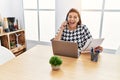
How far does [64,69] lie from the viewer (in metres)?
1.24

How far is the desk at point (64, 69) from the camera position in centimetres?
111

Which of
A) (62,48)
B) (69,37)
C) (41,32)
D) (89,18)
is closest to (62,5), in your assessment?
A: (89,18)

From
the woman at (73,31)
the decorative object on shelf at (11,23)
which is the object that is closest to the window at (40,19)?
the decorative object on shelf at (11,23)

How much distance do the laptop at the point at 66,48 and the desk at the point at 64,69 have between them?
5 cm

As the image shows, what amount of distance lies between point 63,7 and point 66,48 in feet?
4.93

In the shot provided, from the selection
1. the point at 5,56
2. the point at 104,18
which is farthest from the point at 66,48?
the point at 104,18

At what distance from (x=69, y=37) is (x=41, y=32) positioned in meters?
1.36

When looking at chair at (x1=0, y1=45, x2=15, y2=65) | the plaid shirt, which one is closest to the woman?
the plaid shirt

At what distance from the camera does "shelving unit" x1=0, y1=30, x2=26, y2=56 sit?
2.71 meters

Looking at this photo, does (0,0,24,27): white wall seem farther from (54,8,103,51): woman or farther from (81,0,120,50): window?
(54,8,103,51): woman

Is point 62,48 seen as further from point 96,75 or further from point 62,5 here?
point 62,5

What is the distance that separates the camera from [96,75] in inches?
45.0

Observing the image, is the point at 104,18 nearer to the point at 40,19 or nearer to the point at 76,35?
the point at 76,35

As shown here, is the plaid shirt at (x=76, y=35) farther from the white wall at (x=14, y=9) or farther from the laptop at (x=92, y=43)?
the white wall at (x=14, y=9)
